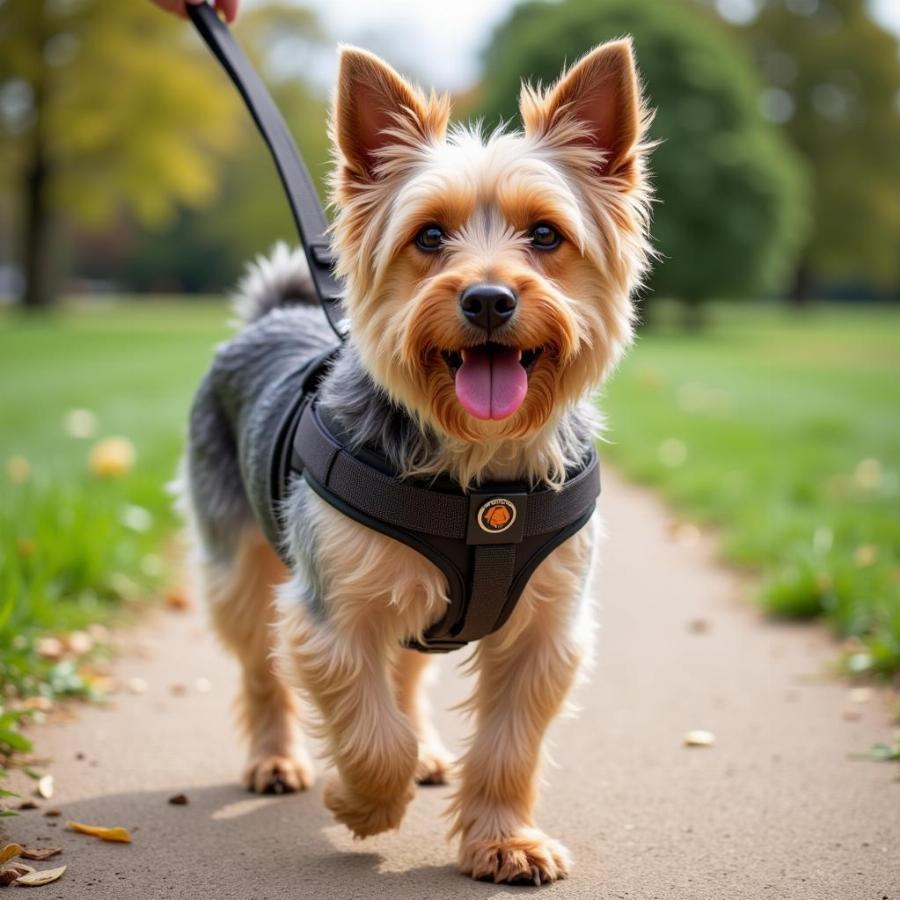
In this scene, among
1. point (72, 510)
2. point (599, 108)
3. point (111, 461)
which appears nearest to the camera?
point (599, 108)

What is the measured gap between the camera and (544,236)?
3.53 meters

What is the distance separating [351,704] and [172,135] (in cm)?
3683

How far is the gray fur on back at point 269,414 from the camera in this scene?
12.0 feet

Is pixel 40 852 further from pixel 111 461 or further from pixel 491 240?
pixel 111 461

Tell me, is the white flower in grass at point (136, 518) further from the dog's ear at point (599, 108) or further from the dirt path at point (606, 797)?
the dog's ear at point (599, 108)

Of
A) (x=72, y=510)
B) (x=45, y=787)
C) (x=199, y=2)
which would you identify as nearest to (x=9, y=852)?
(x=45, y=787)

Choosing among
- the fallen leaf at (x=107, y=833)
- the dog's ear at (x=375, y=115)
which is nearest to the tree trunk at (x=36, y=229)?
the dog's ear at (x=375, y=115)

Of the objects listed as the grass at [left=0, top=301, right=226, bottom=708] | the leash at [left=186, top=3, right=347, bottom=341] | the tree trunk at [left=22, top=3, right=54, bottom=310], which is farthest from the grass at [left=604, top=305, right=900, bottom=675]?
the tree trunk at [left=22, top=3, right=54, bottom=310]

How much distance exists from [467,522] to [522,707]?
2.18 ft

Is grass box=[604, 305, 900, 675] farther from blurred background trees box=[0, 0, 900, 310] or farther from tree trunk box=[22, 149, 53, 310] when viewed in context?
tree trunk box=[22, 149, 53, 310]

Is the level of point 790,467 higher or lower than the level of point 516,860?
lower

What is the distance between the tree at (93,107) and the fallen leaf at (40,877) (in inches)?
1384

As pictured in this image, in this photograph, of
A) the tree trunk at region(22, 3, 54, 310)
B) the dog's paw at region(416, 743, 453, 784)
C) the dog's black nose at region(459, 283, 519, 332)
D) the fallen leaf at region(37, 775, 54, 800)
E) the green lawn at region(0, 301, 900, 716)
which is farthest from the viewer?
the tree trunk at region(22, 3, 54, 310)

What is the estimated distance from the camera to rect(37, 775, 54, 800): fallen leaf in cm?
402
